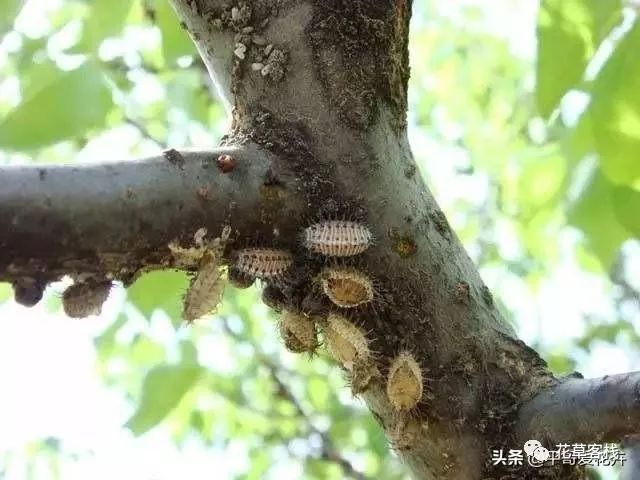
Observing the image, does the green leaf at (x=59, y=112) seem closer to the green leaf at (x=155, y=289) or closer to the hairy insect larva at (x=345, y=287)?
the green leaf at (x=155, y=289)

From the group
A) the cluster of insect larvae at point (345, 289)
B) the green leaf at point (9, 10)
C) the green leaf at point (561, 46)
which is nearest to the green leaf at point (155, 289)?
the cluster of insect larvae at point (345, 289)

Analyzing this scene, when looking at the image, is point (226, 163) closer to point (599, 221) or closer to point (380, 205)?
point (380, 205)

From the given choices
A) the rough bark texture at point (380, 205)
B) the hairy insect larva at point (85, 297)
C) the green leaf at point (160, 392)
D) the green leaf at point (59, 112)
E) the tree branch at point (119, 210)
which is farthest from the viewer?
the green leaf at point (160, 392)

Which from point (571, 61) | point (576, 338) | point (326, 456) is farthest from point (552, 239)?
point (571, 61)

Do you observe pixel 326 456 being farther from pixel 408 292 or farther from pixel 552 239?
pixel 408 292

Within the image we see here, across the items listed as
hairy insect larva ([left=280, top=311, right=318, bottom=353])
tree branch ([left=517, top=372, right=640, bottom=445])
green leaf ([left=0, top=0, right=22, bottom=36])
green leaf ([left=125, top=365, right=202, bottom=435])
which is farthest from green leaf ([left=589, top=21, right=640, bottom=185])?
green leaf ([left=0, top=0, right=22, bottom=36])

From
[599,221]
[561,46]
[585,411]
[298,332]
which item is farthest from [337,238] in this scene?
[599,221]
